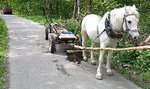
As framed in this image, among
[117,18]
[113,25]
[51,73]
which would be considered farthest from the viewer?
[51,73]

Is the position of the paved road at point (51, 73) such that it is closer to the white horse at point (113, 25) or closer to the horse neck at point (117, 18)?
the white horse at point (113, 25)

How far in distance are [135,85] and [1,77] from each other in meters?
3.41

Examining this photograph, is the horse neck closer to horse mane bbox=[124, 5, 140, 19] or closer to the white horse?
the white horse

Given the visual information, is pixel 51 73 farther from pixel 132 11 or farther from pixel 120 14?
pixel 132 11

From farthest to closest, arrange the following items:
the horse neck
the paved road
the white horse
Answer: the paved road < the horse neck < the white horse

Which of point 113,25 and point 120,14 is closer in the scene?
point 120,14

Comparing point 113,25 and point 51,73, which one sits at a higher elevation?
point 113,25

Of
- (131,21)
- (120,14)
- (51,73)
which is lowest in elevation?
(51,73)

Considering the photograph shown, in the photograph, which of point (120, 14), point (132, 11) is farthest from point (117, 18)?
point (132, 11)

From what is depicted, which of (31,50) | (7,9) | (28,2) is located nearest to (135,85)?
(31,50)

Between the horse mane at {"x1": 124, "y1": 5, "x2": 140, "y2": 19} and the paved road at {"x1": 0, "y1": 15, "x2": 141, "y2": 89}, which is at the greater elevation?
the horse mane at {"x1": 124, "y1": 5, "x2": 140, "y2": 19}

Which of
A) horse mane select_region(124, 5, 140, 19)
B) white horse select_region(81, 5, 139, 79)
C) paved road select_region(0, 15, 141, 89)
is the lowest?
paved road select_region(0, 15, 141, 89)

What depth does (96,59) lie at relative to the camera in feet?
32.3

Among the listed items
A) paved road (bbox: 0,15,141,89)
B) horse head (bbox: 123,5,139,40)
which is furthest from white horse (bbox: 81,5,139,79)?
paved road (bbox: 0,15,141,89)
